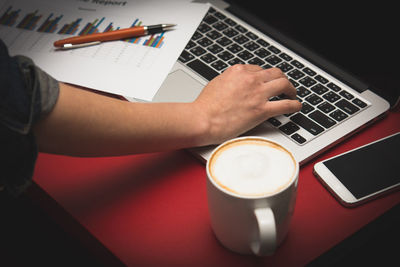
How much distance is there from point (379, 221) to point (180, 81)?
0.44 m

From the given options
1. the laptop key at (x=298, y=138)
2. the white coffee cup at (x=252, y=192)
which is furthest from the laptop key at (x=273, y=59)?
the white coffee cup at (x=252, y=192)

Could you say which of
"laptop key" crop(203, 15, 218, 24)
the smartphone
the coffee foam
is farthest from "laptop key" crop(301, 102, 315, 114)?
"laptop key" crop(203, 15, 218, 24)

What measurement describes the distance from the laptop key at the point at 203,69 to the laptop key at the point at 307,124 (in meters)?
0.19

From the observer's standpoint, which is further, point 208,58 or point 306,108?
point 208,58

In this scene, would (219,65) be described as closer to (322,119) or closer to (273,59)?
(273,59)

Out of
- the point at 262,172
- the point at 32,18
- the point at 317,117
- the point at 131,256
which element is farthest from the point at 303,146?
the point at 32,18

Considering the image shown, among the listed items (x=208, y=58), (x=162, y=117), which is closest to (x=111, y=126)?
(x=162, y=117)

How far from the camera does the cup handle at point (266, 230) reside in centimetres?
44

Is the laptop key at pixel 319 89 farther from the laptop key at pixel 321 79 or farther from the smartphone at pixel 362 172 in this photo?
the smartphone at pixel 362 172

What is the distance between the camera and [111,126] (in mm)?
597

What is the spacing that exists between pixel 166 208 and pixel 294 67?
1.30 feet

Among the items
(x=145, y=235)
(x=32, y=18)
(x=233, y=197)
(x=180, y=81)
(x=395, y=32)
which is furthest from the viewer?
(x=32, y=18)

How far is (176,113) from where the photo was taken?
2.13ft

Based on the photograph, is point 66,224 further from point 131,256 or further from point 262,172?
point 262,172
